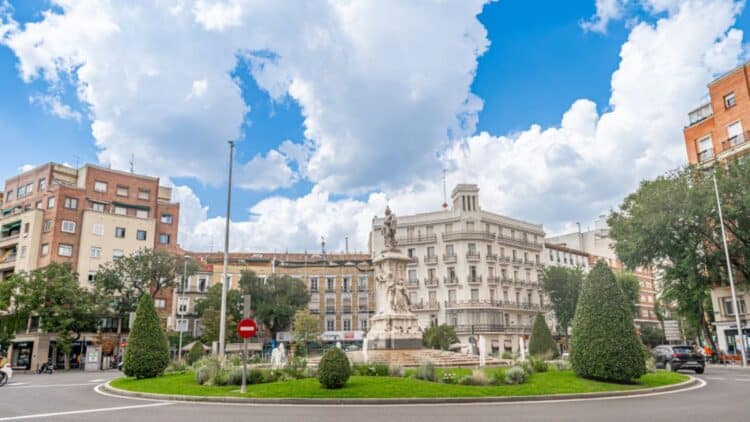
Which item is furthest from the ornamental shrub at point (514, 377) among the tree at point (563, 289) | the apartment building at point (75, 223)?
the tree at point (563, 289)

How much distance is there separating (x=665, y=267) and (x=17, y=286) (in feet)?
176

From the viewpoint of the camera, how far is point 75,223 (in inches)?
2234

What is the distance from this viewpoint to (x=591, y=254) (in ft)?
284

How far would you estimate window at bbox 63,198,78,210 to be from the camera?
56.3m

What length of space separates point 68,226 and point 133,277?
1108 centimetres

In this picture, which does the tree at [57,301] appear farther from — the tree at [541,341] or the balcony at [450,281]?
the tree at [541,341]

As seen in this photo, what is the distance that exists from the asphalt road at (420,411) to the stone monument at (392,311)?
37.3ft

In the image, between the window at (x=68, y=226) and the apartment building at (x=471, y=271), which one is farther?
the apartment building at (x=471, y=271)

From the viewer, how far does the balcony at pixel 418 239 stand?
6750 centimetres

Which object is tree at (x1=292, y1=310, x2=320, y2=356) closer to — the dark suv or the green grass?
the dark suv

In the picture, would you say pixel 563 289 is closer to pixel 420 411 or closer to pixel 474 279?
pixel 474 279

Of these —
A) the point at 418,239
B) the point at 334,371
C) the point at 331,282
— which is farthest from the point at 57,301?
the point at 334,371

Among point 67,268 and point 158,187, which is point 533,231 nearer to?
point 158,187

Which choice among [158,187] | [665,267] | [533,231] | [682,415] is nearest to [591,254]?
[533,231]
